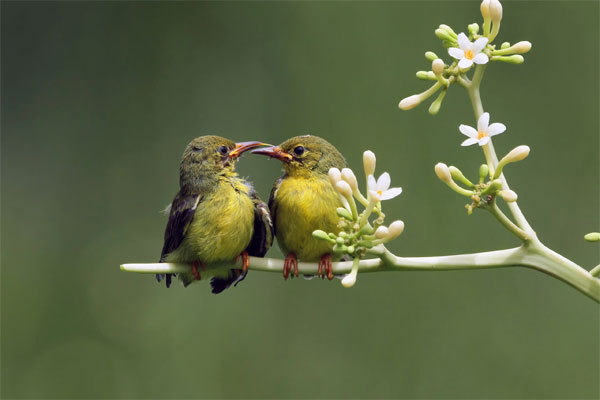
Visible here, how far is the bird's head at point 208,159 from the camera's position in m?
4.13

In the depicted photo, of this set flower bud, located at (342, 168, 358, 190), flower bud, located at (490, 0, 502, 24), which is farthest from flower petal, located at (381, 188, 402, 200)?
flower bud, located at (490, 0, 502, 24)

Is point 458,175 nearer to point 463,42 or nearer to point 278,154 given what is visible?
point 463,42

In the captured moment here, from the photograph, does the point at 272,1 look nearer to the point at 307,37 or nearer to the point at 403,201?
the point at 307,37

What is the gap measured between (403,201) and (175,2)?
415 cm

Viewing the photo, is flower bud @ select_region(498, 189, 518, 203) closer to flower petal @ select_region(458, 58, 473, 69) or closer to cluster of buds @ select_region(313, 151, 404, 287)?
cluster of buds @ select_region(313, 151, 404, 287)

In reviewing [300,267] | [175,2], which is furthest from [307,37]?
[300,267]

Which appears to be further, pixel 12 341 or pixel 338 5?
pixel 338 5

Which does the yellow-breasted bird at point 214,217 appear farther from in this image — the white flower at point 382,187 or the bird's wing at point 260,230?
the white flower at point 382,187

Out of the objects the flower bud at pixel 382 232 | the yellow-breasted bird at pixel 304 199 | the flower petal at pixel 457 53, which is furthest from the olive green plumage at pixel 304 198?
the flower petal at pixel 457 53

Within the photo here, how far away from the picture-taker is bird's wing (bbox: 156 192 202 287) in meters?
4.02

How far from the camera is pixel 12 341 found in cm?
879

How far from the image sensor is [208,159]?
4137 millimetres

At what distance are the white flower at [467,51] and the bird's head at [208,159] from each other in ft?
4.89

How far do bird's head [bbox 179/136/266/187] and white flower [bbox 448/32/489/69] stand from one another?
4.89ft
